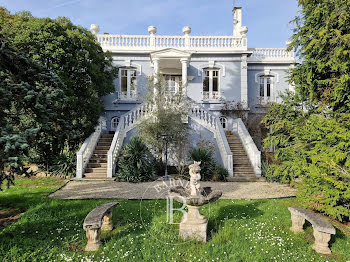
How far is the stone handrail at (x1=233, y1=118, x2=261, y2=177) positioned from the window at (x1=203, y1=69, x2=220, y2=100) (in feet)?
9.47

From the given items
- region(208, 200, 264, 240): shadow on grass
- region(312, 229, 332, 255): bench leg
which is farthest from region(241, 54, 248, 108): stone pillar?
region(312, 229, 332, 255): bench leg

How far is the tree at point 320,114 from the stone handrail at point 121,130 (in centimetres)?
632

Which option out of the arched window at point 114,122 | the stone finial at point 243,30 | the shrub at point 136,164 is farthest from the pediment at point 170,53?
the shrub at point 136,164

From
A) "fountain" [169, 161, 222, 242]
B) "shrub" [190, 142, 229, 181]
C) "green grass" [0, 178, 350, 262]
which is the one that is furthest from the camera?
"shrub" [190, 142, 229, 181]

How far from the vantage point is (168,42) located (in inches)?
591

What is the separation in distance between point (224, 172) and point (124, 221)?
584 centimetres

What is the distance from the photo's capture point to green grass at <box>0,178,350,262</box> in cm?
369

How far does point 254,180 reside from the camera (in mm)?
9656

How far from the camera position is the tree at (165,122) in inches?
379

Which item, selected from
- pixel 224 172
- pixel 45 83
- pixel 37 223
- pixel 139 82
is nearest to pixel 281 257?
pixel 37 223

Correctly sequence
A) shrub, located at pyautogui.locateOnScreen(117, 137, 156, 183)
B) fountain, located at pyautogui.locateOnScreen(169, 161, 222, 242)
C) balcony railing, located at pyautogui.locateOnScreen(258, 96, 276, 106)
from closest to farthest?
1. fountain, located at pyautogui.locateOnScreen(169, 161, 222, 242)
2. shrub, located at pyautogui.locateOnScreen(117, 137, 156, 183)
3. balcony railing, located at pyautogui.locateOnScreen(258, 96, 276, 106)

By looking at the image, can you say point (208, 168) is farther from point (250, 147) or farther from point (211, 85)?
point (211, 85)

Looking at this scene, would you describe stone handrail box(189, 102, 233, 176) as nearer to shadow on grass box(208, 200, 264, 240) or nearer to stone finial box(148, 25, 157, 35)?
shadow on grass box(208, 200, 264, 240)

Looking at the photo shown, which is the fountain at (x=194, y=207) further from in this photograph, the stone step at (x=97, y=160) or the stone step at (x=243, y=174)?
the stone step at (x=97, y=160)
